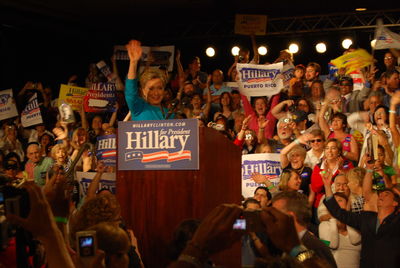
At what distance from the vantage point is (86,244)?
2057mm

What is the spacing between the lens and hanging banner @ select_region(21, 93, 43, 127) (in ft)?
30.1

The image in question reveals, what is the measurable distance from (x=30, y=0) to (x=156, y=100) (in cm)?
711

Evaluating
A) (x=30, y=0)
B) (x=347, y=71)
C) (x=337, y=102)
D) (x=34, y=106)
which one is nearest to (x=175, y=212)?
(x=337, y=102)

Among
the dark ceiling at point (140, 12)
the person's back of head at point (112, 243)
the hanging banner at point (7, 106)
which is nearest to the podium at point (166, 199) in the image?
the person's back of head at point (112, 243)

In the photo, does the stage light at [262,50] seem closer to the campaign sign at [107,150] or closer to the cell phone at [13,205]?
the campaign sign at [107,150]

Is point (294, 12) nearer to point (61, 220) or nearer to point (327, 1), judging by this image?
point (327, 1)

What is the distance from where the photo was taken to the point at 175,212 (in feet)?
10.1

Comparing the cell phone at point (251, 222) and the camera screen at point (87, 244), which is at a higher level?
the cell phone at point (251, 222)

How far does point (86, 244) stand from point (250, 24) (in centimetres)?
810

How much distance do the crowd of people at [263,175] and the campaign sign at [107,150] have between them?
15 cm

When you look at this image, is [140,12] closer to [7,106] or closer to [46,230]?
[7,106]

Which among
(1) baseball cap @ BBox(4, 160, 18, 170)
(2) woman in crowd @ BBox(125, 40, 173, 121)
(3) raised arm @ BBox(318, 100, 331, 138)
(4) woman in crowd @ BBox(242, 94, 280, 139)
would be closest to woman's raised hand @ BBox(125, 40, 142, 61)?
(2) woman in crowd @ BBox(125, 40, 173, 121)

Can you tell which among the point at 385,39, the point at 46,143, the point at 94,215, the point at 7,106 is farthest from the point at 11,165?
the point at 94,215

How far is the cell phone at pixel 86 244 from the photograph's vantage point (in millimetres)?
2045
